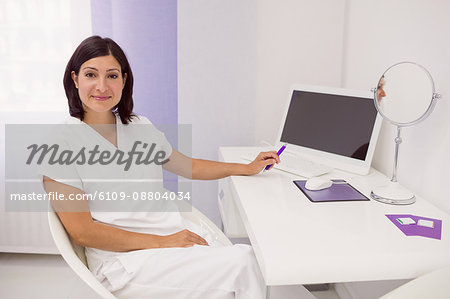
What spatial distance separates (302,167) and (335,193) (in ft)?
0.90

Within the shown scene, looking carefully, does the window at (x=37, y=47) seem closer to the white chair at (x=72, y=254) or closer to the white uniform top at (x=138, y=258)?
the white uniform top at (x=138, y=258)

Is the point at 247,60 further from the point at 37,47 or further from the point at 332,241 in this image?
the point at 332,241

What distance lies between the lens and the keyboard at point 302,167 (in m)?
1.64

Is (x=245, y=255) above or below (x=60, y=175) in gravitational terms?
below

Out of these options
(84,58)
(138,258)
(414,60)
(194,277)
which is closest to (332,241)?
(194,277)

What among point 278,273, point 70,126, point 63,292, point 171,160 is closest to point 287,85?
point 171,160

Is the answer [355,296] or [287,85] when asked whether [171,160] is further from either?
[355,296]

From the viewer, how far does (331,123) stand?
5.97 feet

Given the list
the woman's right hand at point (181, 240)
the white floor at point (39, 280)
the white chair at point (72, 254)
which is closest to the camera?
the white chair at point (72, 254)

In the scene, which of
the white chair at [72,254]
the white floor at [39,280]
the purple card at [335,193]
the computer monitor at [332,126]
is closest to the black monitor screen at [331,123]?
the computer monitor at [332,126]

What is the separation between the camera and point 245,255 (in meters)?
1.18

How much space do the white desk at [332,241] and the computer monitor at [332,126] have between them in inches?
14.3

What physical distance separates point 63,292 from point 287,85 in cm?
157

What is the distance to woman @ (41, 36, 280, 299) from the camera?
117cm
